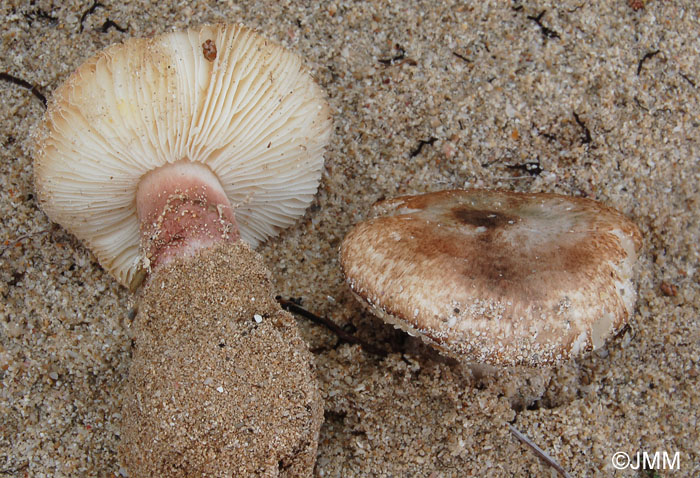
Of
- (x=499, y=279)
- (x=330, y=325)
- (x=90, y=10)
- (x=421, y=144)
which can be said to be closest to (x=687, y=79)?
(x=421, y=144)

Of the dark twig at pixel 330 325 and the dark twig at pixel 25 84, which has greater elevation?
the dark twig at pixel 25 84

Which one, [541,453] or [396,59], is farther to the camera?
[396,59]

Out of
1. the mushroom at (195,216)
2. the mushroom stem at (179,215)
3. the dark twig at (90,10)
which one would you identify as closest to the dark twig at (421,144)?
the mushroom at (195,216)

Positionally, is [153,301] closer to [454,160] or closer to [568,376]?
[454,160]

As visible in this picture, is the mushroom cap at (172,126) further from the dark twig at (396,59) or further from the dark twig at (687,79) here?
the dark twig at (687,79)

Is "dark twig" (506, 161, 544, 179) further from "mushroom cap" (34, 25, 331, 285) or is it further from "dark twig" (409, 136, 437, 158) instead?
"mushroom cap" (34, 25, 331, 285)

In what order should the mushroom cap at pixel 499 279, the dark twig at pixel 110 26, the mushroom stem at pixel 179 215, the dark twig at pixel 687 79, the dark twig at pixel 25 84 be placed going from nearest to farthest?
the mushroom cap at pixel 499 279 → the mushroom stem at pixel 179 215 → the dark twig at pixel 25 84 → the dark twig at pixel 110 26 → the dark twig at pixel 687 79

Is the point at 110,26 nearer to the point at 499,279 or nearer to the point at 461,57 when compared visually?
the point at 461,57

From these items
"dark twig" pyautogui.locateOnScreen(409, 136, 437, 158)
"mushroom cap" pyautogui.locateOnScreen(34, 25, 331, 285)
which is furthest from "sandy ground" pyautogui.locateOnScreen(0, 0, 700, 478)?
"mushroom cap" pyautogui.locateOnScreen(34, 25, 331, 285)

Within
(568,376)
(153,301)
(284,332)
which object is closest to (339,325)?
(284,332)
